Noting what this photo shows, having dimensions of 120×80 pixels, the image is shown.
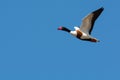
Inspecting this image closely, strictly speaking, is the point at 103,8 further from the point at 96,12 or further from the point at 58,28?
the point at 58,28

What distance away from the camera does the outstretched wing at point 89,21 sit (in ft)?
172

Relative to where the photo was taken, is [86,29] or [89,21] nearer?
[89,21]

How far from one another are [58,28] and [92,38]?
9.82ft

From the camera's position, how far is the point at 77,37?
53.2 metres

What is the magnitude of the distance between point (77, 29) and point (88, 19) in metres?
1.06

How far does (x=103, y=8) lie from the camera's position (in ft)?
170

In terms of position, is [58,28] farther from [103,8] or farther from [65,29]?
[103,8]

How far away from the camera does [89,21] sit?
174ft

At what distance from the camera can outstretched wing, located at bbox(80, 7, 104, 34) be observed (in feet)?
172

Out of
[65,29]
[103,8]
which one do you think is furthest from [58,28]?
[103,8]

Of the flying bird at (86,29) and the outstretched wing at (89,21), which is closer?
the outstretched wing at (89,21)

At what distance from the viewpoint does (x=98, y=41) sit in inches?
2068

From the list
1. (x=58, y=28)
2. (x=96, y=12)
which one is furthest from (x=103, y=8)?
(x=58, y=28)

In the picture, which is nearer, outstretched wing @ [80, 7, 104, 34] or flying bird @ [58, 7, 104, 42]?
outstretched wing @ [80, 7, 104, 34]
